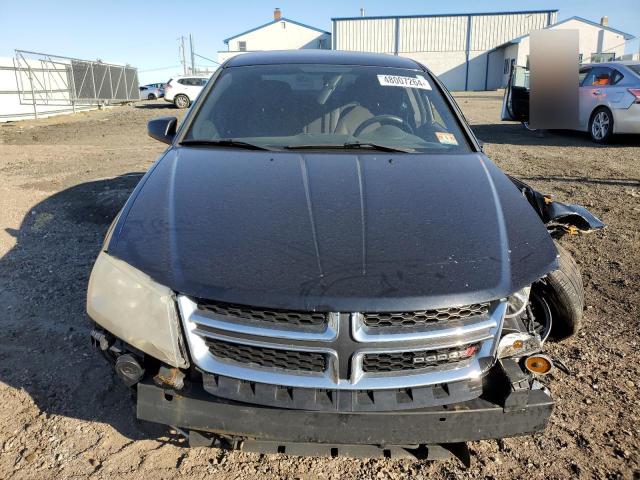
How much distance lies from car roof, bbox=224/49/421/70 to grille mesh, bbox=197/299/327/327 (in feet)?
7.29

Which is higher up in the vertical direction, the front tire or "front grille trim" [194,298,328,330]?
"front grille trim" [194,298,328,330]

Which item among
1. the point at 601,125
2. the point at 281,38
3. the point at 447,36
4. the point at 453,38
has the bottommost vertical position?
the point at 601,125

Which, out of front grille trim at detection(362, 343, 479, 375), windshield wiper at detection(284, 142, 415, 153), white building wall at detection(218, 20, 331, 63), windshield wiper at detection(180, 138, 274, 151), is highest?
white building wall at detection(218, 20, 331, 63)

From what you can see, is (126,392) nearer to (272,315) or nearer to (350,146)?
(272,315)

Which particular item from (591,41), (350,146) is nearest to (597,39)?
(591,41)

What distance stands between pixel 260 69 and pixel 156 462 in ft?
8.10

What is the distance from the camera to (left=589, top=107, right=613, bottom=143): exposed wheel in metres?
9.55

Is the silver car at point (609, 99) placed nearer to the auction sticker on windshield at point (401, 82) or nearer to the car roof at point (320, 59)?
the car roof at point (320, 59)

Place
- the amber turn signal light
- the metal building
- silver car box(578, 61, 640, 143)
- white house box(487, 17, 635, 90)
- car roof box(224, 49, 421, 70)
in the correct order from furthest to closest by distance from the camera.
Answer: the metal building → white house box(487, 17, 635, 90) → silver car box(578, 61, 640, 143) → car roof box(224, 49, 421, 70) → the amber turn signal light

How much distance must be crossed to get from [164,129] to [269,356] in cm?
210

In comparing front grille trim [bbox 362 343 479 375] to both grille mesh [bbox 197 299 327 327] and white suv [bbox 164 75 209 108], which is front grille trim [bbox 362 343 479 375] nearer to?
grille mesh [bbox 197 299 327 327]

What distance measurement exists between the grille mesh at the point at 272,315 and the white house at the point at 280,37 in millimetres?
49177

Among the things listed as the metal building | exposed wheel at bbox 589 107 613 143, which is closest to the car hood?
exposed wheel at bbox 589 107 613 143

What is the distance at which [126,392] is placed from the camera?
8.18ft
